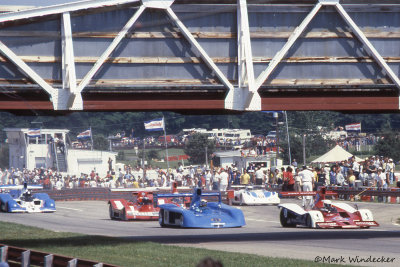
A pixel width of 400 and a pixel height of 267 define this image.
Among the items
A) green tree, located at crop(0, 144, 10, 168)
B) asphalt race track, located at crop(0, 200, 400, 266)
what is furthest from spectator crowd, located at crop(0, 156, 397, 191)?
green tree, located at crop(0, 144, 10, 168)

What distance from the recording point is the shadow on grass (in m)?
17.8

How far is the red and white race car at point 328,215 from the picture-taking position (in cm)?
2058

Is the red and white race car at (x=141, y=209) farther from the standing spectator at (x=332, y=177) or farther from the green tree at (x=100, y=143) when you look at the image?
the green tree at (x=100, y=143)

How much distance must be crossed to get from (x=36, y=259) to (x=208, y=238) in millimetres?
6834

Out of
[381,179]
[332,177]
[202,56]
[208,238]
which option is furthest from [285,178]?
[202,56]

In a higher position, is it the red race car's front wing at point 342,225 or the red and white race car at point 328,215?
the red and white race car at point 328,215

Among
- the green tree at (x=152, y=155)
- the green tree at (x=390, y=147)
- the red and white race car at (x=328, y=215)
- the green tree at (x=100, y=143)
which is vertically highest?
the green tree at (x=100, y=143)

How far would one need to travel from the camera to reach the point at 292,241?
58.6ft

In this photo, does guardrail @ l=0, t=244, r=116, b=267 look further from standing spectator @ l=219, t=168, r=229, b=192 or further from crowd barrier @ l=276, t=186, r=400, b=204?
standing spectator @ l=219, t=168, r=229, b=192

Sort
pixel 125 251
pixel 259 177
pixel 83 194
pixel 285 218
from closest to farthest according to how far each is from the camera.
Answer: pixel 125 251, pixel 285 218, pixel 259 177, pixel 83 194

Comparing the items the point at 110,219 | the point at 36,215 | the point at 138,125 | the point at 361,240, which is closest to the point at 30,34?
the point at 361,240

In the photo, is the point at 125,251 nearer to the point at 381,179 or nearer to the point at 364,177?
the point at 381,179

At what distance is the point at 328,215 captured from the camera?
2094 centimetres

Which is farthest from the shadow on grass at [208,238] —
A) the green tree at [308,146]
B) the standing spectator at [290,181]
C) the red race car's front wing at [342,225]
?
the green tree at [308,146]
